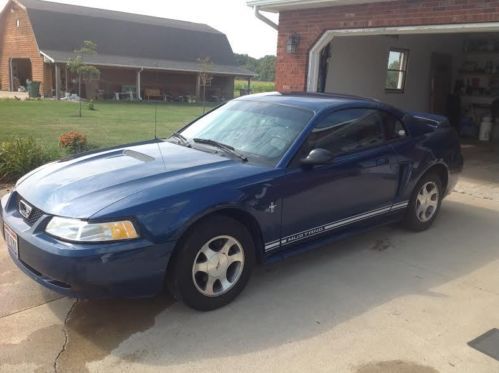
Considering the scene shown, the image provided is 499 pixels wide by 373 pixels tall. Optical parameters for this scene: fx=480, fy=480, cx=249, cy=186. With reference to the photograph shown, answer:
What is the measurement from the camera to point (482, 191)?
7492mm

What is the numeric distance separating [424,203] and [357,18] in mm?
4058

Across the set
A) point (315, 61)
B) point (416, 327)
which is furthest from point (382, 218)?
point (315, 61)

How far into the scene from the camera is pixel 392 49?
1227 cm

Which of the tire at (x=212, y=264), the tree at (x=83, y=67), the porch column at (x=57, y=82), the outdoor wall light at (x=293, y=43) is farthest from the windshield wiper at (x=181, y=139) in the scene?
the porch column at (x=57, y=82)

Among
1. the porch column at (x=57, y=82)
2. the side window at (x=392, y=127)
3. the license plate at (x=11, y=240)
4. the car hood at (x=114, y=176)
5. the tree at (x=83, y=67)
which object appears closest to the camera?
the car hood at (x=114, y=176)

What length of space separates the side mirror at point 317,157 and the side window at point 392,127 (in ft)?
4.08

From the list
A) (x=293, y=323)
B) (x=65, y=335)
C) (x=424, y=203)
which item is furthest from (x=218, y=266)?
(x=424, y=203)

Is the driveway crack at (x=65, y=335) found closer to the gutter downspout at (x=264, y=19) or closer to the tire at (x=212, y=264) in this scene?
the tire at (x=212, y=264)

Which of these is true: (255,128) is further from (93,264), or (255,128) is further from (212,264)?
(93,264)

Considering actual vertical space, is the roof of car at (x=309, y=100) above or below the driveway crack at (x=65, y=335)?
above

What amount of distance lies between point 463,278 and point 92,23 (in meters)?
34.1

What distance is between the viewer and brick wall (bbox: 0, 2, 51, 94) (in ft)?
98.2

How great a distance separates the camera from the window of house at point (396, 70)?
1243 centimetres

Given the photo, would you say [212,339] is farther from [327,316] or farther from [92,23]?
[92,23]
